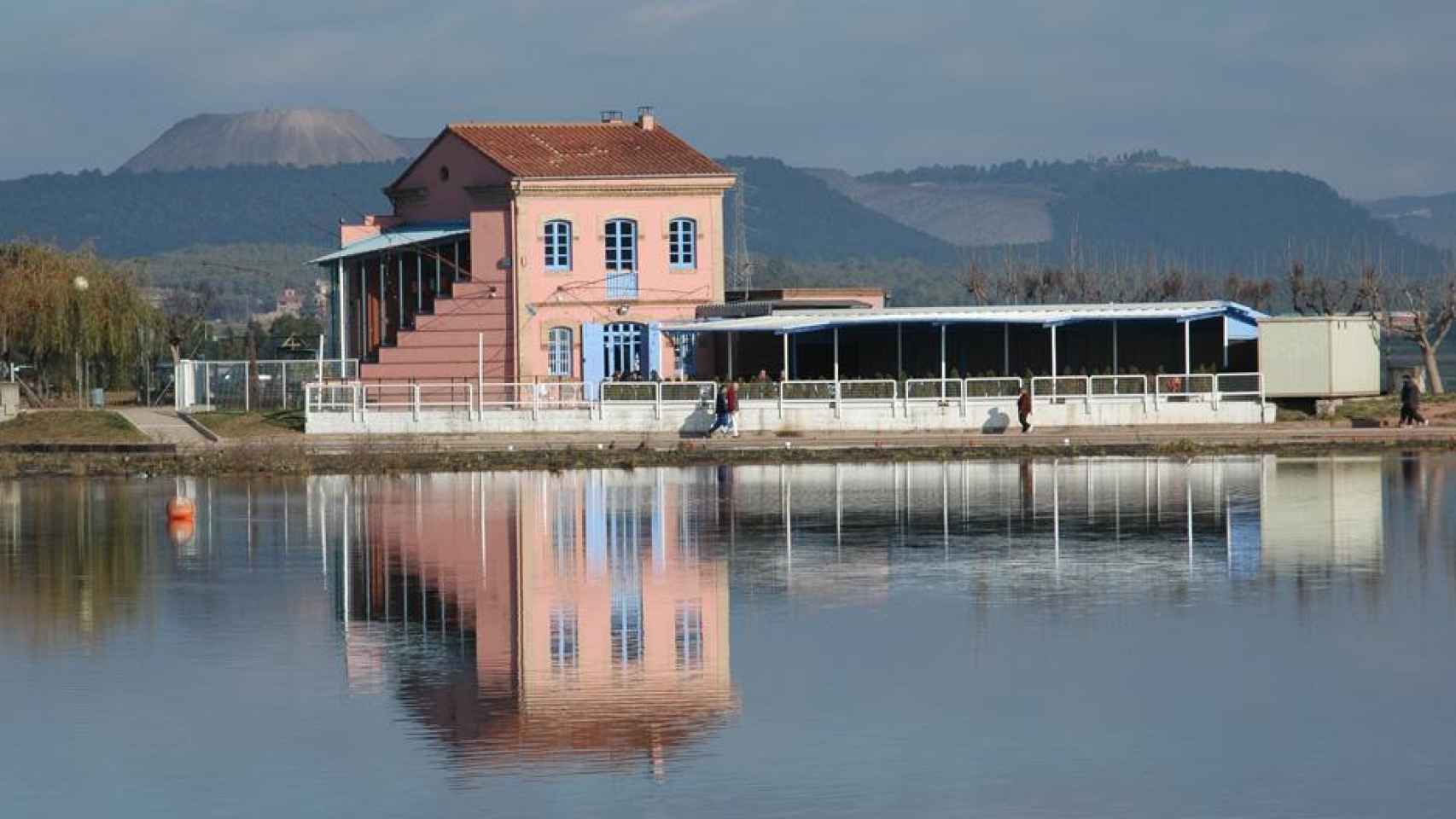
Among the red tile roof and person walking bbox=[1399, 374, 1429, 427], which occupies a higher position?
the red tile roof

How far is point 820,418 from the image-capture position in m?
53.9

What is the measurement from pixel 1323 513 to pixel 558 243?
31.1 meters


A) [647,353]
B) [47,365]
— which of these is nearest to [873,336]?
[647,353]

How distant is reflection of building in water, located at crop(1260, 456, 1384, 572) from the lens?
91.2ft

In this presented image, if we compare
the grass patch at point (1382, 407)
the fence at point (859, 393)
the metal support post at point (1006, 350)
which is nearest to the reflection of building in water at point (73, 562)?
the fence at point (859, 393)

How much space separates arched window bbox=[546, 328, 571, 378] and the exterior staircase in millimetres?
951

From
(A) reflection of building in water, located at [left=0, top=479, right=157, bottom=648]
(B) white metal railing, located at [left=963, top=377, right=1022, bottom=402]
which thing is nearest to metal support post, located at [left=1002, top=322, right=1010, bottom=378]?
(B) white metal railing, located at [left=963, top=377, right=1022, bottom=402]

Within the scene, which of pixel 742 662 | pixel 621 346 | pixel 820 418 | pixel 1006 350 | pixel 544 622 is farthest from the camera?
pixel 621 346

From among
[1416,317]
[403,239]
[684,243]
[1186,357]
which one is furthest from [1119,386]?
[403,239]

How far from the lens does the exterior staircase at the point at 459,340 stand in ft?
199

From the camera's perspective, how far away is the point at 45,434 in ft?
177

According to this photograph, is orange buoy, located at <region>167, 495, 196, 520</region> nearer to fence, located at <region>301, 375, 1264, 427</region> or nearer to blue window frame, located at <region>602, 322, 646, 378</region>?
fence, located at <region>301, 375, 1264, 427</region>

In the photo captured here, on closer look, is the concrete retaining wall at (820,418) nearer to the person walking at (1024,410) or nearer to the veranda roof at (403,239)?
the person walking at (1024,410)

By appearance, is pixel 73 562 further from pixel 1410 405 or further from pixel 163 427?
pixel 1410 405
